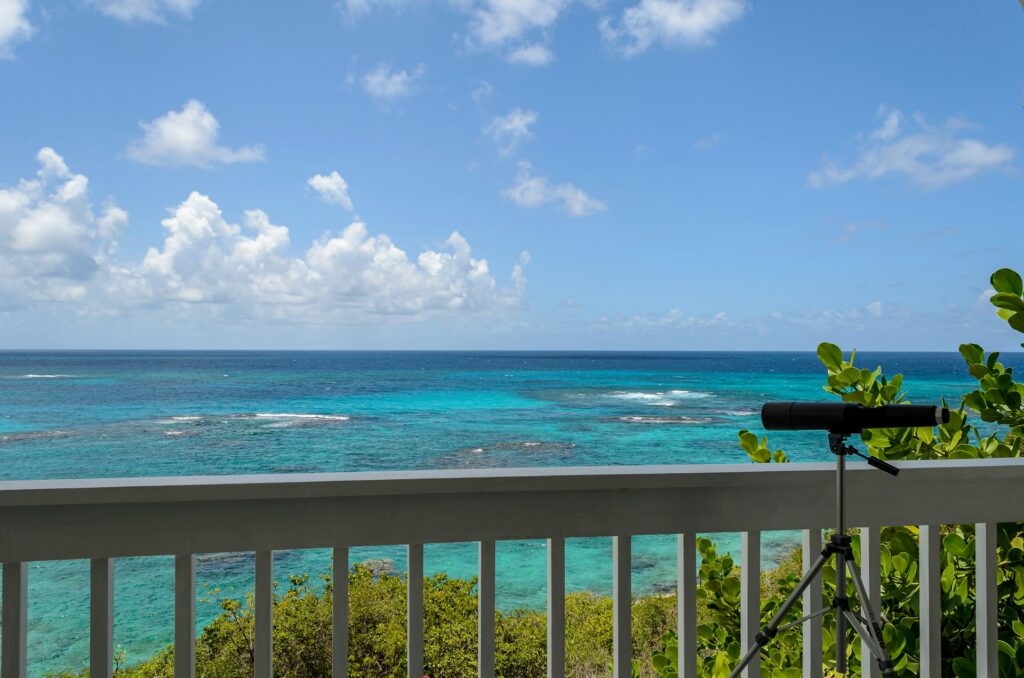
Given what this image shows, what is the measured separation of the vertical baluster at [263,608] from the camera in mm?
992

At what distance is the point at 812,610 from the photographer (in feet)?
3.67

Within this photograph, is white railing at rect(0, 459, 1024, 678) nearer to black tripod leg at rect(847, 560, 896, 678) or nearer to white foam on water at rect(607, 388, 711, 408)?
black tripod leg at rect(847, 560, 896, 678)

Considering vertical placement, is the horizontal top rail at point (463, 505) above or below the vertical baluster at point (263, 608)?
above

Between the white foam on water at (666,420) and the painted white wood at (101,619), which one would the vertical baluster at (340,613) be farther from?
the white foam on water at (666,420)

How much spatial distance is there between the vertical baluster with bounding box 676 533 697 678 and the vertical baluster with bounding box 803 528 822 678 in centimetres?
20

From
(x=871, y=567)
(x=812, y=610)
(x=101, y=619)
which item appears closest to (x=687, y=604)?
(x=812, y=610)

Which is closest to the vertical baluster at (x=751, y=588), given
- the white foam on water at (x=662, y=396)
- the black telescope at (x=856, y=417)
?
the black telescope at (x=856, y=417)

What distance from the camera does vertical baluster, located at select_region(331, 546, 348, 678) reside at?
1012mm

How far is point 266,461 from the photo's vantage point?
18422 mm

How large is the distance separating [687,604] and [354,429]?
71.6ft

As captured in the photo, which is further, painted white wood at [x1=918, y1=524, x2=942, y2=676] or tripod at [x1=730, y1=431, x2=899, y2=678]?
painted white wood at [x1=918, y1=524, x2=942, y2=676]

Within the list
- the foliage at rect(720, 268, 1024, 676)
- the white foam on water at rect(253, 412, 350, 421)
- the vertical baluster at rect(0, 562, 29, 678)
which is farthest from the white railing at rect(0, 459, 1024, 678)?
the white foam on water at rect(253, 412, 350, 421)

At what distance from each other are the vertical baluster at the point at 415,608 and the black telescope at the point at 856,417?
582mm

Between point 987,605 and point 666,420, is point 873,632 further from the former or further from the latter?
point 666,420
